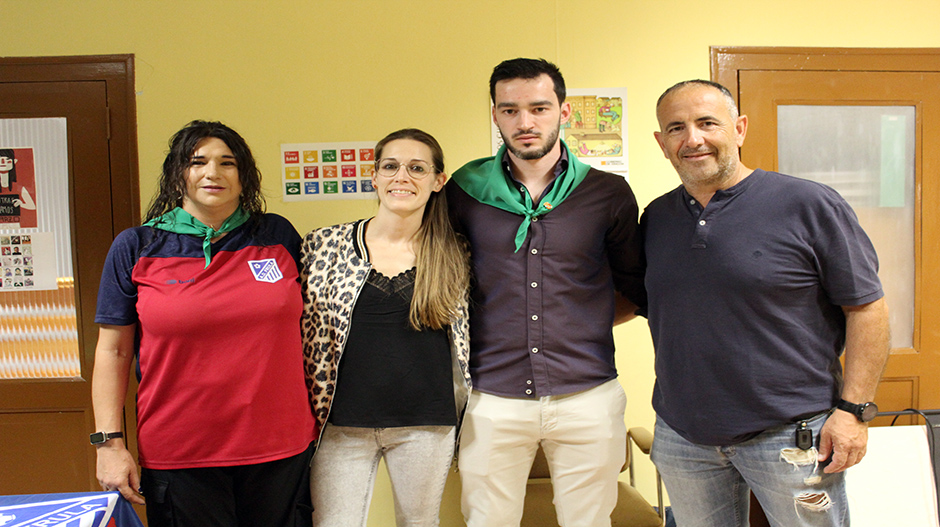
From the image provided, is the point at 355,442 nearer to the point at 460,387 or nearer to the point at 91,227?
the point at 460,387

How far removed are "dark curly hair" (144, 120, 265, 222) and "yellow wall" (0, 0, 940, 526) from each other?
0.81 m

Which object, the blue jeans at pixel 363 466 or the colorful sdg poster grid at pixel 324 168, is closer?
the blue jeans at pixel 363 466

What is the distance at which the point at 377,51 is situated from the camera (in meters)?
2.36

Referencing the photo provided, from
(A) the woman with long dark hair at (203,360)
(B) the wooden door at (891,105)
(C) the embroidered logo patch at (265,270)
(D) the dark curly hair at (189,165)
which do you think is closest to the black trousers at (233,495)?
(A) the woman with long dark hair at (203,360)

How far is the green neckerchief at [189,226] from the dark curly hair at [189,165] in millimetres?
40

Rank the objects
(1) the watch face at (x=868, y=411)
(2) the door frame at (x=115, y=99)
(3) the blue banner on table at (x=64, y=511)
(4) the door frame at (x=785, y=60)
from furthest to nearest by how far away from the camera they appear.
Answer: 1. (4) the door frame at (x=785, y=60)
2. (2) the door frame at (x=115, y=99)
3. (1) the watch face at (x=868, y=411)
4. (3) the blue banner on table at (x=64, y=511)

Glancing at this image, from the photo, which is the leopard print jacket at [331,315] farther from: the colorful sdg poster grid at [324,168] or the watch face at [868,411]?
the watch face at [868,411]

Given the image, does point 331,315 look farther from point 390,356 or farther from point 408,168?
point 408,168

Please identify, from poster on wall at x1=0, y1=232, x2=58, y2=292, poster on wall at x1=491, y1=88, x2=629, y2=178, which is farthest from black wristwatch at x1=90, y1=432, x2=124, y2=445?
poster on wall at x1=491, y1=88, x2=629, y2=178

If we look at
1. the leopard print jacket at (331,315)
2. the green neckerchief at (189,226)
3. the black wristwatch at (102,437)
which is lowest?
the black wristwatch at (102,437)

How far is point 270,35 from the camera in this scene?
7.67ft

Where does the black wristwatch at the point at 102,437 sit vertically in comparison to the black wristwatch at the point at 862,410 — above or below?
below

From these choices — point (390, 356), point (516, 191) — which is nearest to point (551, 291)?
point (516, 191)

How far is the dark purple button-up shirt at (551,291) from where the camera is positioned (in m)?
1.59
